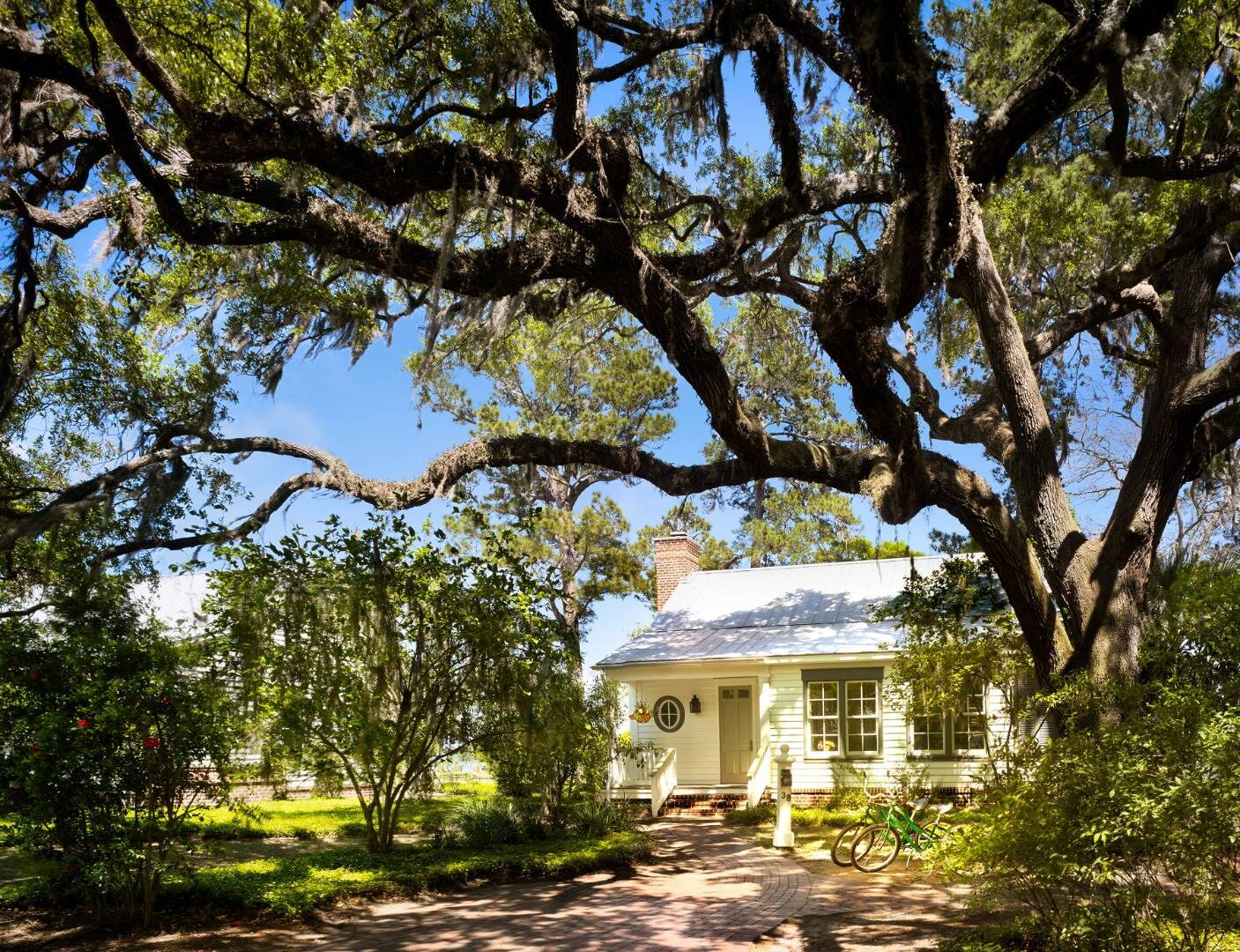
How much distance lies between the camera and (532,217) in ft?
25.9

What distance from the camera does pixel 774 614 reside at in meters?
19.5

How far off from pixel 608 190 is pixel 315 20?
9.21 feet

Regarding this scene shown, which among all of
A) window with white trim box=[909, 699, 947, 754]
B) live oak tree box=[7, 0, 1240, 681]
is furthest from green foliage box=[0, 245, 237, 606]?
window with white trim box=[909, 699, 947, 754]

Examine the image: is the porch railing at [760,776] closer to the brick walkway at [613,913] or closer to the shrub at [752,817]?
the shrub at [752,817]

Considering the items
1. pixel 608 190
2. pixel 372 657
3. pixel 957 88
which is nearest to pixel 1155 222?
pixel 957 88

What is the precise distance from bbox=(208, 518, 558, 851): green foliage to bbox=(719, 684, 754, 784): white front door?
8440 millimetres

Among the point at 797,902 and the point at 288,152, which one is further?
the point at 797,902

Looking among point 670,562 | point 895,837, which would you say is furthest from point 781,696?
point 895,837

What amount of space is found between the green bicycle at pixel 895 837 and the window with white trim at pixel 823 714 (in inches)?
216

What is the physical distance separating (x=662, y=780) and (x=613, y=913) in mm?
8229

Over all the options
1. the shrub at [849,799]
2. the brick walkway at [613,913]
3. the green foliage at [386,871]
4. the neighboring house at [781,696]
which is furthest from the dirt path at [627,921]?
the neighboring house at [781,696]

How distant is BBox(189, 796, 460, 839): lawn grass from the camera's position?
13516mm

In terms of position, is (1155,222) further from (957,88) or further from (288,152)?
(288,152)

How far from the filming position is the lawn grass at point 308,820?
13.5 meters
